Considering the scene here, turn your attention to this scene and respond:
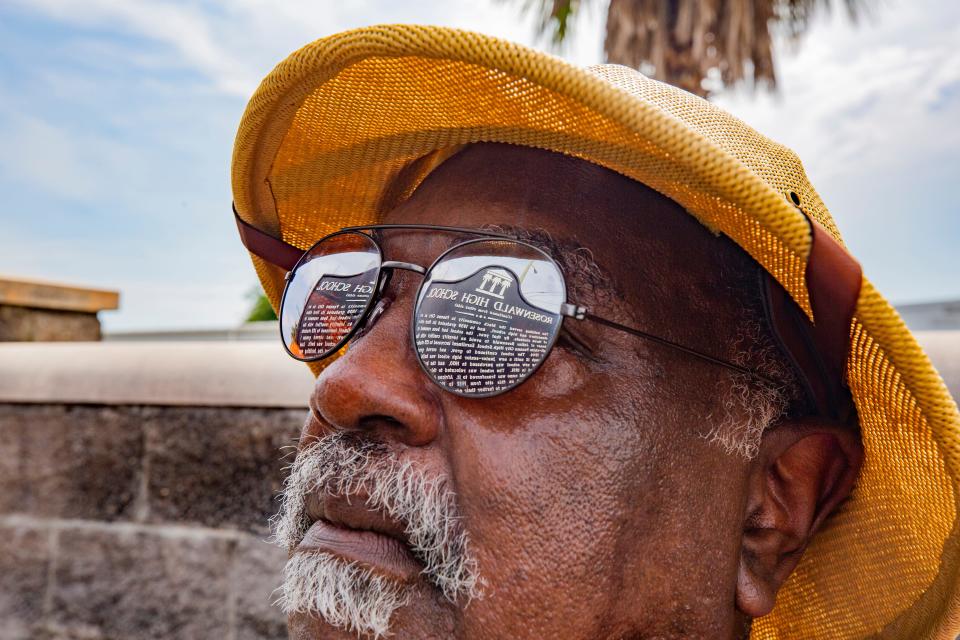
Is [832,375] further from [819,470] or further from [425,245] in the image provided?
[425,245]

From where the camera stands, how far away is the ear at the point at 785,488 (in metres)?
1.35

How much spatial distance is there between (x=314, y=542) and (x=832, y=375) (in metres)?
1.02

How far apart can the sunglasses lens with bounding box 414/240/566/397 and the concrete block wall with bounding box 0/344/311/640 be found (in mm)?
1252

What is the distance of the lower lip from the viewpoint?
111 cm

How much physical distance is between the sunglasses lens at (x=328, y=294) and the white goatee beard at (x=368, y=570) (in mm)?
285

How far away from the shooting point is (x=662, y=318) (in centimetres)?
124

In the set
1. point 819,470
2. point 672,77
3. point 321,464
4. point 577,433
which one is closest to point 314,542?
point 321,464

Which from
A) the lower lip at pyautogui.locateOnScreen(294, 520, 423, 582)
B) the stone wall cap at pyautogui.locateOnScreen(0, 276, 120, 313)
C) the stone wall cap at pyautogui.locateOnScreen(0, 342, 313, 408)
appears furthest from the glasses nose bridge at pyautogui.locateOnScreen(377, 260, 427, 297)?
the stone wall cap at pyautogui.locateOnScreen(0, 276, 120, 313)

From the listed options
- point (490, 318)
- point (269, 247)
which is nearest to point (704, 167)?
point (490, 318)

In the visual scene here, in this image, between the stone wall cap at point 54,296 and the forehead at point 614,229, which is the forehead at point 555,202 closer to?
the forehead at point 614,229

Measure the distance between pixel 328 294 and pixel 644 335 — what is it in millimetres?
654

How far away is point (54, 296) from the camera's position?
396 centimetres

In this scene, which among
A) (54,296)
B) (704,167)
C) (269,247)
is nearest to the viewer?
(704,167)

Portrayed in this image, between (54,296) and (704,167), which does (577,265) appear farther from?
(54,296)
